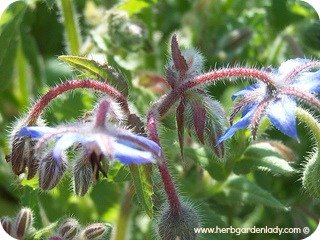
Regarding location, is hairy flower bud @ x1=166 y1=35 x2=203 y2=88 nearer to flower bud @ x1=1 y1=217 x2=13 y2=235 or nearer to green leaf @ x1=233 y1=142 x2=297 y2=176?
green leaf @ x1=233 y1=142 x2=297 y2=176

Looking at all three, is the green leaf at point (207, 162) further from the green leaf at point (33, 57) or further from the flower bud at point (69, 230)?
the green leaf at point (33, 57)

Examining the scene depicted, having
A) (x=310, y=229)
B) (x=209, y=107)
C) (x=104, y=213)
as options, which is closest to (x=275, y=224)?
(x=310, y=229)

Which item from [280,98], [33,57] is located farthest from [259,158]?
[33,57]

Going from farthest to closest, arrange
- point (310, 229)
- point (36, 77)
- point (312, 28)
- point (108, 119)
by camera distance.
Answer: point (36, 77) → point (312, 28) → point (310, 229) → point (108, 119)

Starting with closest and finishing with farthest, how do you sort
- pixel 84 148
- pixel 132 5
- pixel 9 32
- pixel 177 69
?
1. pixel 84 148
2. pixel 177 69
3. pixel 9 32
4. pixel 132 5

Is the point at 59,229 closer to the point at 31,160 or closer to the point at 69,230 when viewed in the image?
the point at 69,230

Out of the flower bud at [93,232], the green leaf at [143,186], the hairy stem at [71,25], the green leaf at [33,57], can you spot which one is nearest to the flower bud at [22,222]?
the flower bud at [93,232]

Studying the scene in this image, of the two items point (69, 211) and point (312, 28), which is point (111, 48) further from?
point (312, 28)
